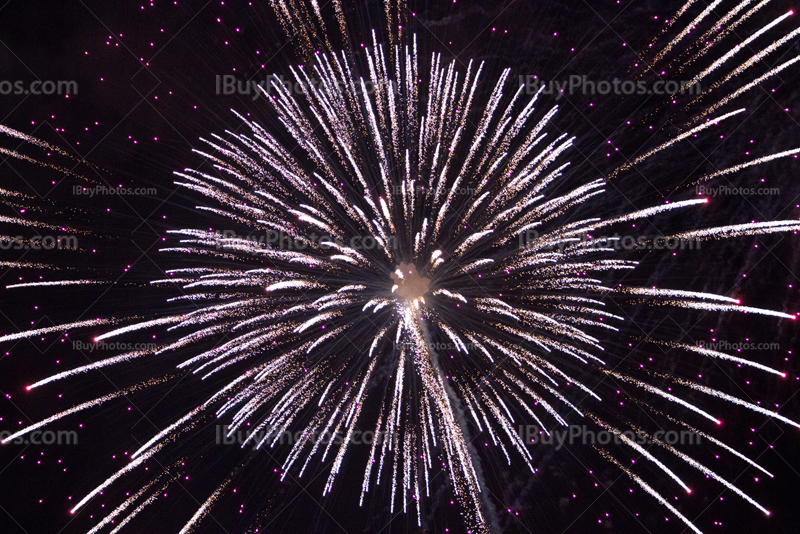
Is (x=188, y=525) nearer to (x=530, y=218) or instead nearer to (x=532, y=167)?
(x=530, y=218)

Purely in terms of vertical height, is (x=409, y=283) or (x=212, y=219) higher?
(x=212, y=219)

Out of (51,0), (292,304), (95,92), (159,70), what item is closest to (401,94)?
(292,304)

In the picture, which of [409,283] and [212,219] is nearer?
[409,283]

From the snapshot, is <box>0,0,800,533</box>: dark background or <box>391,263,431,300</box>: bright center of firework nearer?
<box>391,263,431,300</box>: bright center of firework

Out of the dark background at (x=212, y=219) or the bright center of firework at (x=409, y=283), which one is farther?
the dark background at (x=212, y=219)
